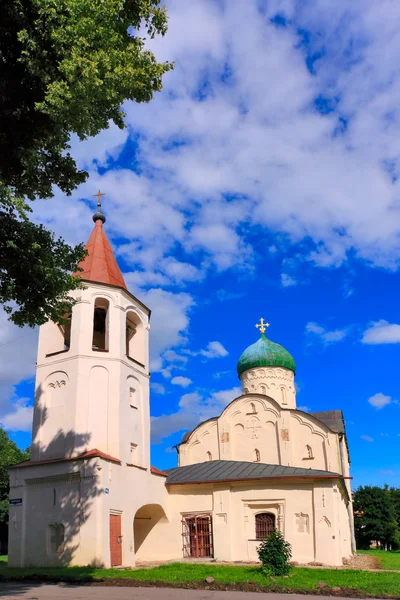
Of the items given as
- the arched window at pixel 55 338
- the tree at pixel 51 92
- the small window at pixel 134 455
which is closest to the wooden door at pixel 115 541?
the small window at pixel 134 455

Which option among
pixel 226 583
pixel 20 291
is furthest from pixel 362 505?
pixel 20 291

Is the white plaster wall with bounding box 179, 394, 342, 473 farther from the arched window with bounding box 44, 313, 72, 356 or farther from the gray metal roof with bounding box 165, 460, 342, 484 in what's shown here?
the arched window with bounding box 44, 313, 72, 356

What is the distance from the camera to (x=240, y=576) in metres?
12.6

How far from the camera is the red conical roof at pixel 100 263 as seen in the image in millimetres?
19203

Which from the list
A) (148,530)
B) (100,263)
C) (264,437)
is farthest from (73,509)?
(264,437)

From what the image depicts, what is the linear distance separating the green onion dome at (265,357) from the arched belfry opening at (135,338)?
951 cm

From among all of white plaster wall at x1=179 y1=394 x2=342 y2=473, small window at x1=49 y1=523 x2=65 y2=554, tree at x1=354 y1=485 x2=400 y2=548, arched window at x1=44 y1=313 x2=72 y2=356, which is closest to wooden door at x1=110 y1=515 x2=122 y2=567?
small window at x1=49 y1=523 x2=65 y2=554

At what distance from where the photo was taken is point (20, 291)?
992cm

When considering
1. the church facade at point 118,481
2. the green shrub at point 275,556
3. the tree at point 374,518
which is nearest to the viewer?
the green shrub at point 275,556

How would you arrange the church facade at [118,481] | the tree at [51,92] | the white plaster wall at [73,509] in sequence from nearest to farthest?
the tree at [51,92] < the white plaster wall at [73,509] < the church facade at [118,481]

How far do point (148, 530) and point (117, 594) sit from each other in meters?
9.80

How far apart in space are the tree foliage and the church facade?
15850 mm

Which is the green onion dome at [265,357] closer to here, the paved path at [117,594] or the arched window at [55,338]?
the arched window at [55,338]

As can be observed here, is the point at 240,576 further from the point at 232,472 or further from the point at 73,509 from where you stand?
the point at 232,472
